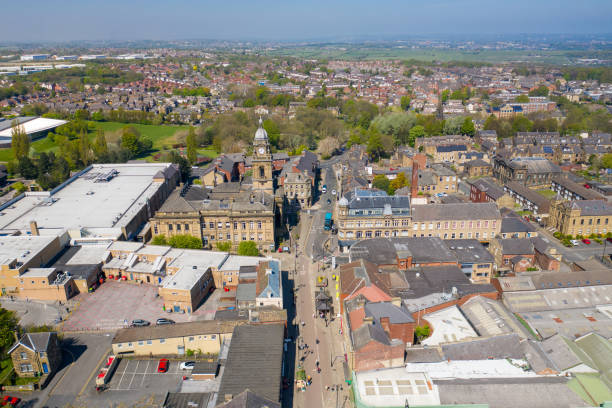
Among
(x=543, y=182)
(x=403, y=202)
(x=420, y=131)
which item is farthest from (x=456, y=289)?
(x=420, y=131)

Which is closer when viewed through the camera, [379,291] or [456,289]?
[379,291]

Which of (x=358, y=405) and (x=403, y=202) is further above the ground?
(x=403, y=202)

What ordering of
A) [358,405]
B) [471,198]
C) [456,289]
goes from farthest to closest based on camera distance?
1. [471,198]
2. [456,289]
3. [358,405]

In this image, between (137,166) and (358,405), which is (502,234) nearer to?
(358,405)

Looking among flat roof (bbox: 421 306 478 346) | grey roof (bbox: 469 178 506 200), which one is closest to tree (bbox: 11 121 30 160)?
flat roof (bbox: 421 306 478 346)

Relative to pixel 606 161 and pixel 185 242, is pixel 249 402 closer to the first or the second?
pixel 185 242

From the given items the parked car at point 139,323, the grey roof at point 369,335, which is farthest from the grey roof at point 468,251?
the parked car at point 139,323

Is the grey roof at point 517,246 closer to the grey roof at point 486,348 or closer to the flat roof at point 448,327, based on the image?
the flat roof at point 448,327

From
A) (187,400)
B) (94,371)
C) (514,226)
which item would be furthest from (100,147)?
(514,226)
